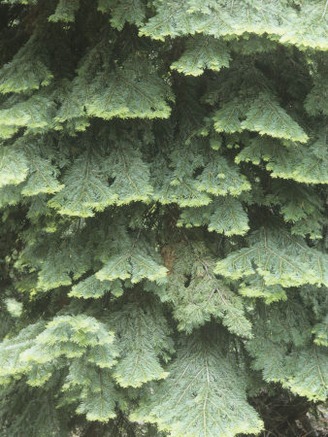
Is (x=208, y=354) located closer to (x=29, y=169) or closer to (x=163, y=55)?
(x=29, y=169)

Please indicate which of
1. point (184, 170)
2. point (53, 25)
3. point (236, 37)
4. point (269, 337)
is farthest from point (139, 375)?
point (53, 25)

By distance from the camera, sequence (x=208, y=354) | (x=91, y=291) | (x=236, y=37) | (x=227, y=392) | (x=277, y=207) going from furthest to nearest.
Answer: (x=277, y=207), (x=208, y=354), (x=227, y=392), (x=91, y=291), (x=236, y=37)

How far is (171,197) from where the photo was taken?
3.65 metres

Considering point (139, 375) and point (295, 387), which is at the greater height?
point (139, 375)

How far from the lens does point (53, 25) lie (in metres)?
3.79

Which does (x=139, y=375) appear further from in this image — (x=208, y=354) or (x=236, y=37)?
(x=236, y=37)

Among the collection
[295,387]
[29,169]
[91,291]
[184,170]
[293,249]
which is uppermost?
[29,169]

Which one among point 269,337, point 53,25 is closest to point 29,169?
point 53,25

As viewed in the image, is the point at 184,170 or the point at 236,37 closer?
the point at 236,37

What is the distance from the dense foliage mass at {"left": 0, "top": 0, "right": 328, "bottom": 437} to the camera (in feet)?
10.5

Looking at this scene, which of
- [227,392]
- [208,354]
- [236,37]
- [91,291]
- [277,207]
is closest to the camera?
[236,37]

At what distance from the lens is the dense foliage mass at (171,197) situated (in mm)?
3203

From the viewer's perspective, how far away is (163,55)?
3.96 m

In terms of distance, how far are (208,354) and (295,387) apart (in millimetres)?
801
